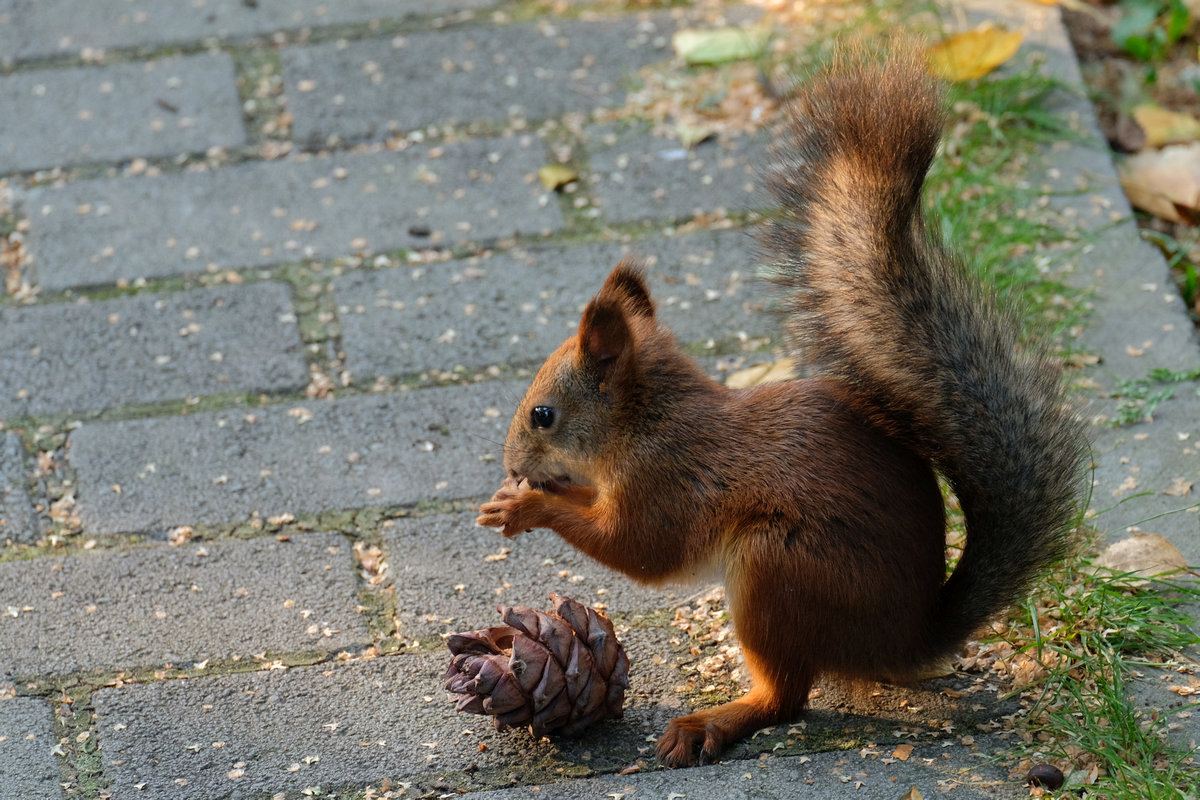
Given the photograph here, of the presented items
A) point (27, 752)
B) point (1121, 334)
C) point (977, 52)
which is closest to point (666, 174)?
point (977, 52)

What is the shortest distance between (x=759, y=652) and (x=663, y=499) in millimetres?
219

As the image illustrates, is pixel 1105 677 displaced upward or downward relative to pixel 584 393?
downward

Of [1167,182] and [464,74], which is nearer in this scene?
[1167,182]

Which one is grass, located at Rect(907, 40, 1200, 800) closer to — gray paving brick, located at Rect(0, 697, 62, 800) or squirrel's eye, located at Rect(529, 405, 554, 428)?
squirrel's eye, located at Rect(529, 405, 554, 428)

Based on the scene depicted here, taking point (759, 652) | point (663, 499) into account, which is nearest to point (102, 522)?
point (663, 499)

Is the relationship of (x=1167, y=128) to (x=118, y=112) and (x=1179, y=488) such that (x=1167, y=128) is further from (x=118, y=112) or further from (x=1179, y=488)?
(x=118, y=112)

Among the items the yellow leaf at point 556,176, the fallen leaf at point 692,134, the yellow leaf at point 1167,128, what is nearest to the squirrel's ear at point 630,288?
the yellow leaf at point 556,176

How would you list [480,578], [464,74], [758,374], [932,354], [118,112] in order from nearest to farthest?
[932,354], [480,578], [758,374], [118,112], [464,74]

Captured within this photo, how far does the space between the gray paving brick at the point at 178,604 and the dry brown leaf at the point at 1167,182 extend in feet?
5.39

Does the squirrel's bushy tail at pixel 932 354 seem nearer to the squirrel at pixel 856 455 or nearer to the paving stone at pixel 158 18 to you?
the squirrel at pixel 856 455

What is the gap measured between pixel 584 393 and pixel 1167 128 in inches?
62.5

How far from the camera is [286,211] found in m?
2.56

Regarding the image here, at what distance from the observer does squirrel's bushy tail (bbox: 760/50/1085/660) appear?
1.48 meters

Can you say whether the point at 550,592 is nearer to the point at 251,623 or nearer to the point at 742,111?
the point at 251,623
